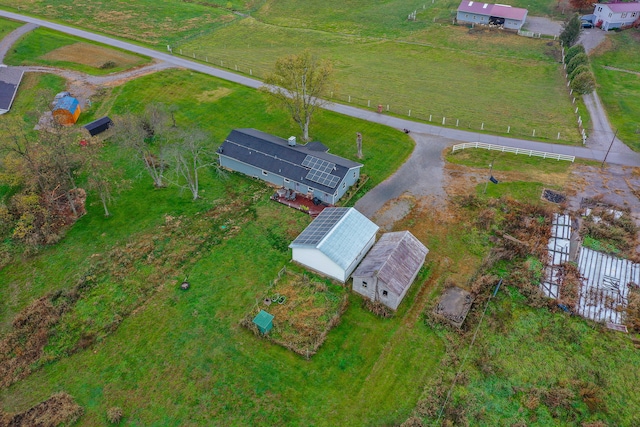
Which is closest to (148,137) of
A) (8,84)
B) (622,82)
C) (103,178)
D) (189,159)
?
(189,159)

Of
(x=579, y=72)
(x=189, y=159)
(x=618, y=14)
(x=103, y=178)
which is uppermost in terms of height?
(x=618, y=14)

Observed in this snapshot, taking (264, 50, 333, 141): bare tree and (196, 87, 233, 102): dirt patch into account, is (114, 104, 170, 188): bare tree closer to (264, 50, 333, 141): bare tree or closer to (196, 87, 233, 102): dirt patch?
(196, 87, 233, 102): dirt patch

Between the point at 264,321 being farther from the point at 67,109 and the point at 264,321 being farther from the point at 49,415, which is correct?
the point at 67,109

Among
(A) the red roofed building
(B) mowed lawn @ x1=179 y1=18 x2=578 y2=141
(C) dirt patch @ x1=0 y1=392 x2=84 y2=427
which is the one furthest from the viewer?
(A) the red roofed building

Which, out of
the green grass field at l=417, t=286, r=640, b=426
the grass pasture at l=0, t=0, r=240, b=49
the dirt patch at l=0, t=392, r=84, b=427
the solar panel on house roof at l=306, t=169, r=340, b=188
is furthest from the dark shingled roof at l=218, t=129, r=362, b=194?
the grass pasture at l=0, t=0, r=240, b=49

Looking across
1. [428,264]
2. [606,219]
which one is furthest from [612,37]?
[428,264]
